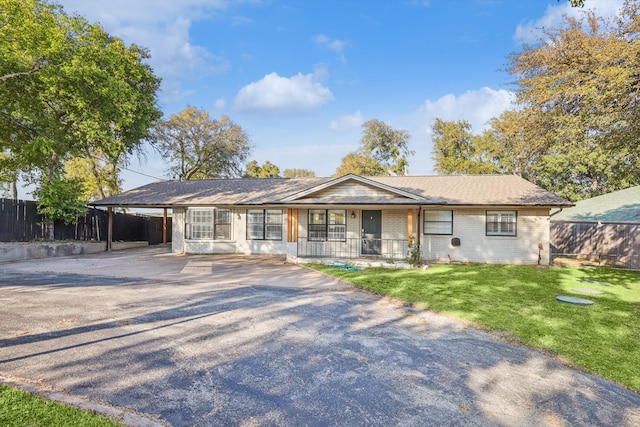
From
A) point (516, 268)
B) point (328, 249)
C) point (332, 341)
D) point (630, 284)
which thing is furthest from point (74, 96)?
point (630, 284)

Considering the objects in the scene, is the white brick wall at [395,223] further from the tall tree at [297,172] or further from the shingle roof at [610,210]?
the tall tree at [297,172]

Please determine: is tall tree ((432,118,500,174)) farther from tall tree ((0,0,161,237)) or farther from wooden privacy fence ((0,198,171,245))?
tall tree ((0,0,161,237))

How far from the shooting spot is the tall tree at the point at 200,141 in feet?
106

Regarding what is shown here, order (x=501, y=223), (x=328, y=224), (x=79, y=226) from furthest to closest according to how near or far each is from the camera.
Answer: (x=79, y=226) < (x=328, y=224) < (x=501, y=223)

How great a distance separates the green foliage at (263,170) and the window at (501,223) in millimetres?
31432

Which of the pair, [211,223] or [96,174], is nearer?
[211,223]

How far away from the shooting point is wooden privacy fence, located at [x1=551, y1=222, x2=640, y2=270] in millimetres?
15703

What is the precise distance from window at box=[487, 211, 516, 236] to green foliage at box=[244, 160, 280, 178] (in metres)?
31.4

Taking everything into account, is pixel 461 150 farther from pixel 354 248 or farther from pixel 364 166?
pixel 354 248

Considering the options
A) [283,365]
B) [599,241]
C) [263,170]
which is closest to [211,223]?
[283,365]

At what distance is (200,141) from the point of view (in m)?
32.9

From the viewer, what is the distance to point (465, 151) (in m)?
34.8

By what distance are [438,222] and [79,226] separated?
18241 millimetres

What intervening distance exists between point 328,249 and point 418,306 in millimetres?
8884
